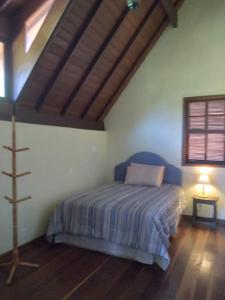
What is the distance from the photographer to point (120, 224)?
2.99 m

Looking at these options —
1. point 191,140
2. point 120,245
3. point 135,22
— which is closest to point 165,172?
point 191,140

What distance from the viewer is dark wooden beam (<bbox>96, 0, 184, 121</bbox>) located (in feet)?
15.1

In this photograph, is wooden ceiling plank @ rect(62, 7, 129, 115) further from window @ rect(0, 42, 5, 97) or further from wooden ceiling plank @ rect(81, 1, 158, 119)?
window @ rect(0, 42, 5, 97)

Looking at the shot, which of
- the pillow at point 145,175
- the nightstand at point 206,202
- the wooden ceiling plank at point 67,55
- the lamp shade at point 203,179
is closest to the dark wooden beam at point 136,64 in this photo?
the pillow at point 145,175

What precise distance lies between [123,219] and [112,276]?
0.61 metres

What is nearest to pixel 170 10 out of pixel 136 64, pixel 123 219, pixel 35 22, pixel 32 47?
pixel 136 64

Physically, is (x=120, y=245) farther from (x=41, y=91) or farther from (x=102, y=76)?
(x=102, y=76)

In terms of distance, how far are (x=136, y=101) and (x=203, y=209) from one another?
2.31 m

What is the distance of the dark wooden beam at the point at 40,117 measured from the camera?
3.04 meters

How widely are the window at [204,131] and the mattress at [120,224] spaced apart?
1272 millimetres

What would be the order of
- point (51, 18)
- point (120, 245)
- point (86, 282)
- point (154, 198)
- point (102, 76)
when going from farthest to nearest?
1. point (102, 76)
2. point (154, 198)
3. point (120, 245)
4. point (51, 18)
5. point (86, 282)

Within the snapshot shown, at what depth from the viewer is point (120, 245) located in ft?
9.95

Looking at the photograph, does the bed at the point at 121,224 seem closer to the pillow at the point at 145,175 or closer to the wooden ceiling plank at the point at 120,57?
the pillow at the point at 145,175

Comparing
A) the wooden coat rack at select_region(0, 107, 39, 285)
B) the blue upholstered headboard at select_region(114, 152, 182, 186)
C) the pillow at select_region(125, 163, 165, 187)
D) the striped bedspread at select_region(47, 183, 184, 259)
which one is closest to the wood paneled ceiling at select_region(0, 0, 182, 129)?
the wooden coat rack at select_region(0, 107, 39, 285)
